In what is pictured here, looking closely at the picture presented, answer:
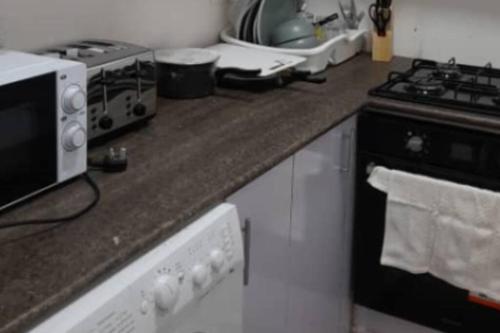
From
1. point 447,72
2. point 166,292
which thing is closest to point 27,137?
point 166,292

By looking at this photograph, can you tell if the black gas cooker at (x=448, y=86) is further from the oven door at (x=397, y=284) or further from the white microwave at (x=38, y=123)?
the white microwave at (x=38, y=123)

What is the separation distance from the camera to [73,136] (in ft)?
4.40

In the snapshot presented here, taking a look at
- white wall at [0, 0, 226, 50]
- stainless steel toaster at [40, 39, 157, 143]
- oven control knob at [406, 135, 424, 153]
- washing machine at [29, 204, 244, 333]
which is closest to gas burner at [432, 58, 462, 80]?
oven control knob at [406, 135, 424, 153]

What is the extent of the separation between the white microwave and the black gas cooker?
1.02m

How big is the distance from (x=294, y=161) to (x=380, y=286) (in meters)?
0.71

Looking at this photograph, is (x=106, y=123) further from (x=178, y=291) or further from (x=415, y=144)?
(x=415, y=144)

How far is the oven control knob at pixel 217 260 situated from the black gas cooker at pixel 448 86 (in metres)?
0.93

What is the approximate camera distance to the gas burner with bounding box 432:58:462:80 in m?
2.20

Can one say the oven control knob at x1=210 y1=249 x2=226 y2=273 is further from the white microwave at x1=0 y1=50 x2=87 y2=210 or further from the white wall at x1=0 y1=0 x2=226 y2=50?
the white wall at x1=0 y1=0 x2=226 y2=50

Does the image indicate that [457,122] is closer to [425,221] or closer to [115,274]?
[425,221]

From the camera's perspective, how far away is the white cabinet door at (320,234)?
1.82 m

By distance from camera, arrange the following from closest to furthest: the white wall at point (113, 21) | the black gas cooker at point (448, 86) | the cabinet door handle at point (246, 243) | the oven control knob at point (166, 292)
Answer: the oven control knob at point (166, 292)
the cabinet door handle at point (246, 243)
the white wall at point (113, 21)
the black gas cooker at point (448, 86)

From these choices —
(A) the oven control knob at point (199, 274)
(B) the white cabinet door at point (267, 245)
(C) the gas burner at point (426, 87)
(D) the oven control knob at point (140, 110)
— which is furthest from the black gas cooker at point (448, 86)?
(A) the oven control knob at point (199, 274)

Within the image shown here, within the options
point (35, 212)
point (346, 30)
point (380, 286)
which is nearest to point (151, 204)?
point (35, 212)
